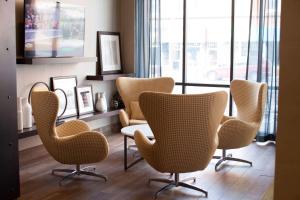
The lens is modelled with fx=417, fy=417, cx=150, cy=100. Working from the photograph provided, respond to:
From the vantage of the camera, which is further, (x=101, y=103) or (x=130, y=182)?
(x=101, y=103)

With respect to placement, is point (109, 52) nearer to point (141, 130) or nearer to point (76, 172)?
point (141, 130)

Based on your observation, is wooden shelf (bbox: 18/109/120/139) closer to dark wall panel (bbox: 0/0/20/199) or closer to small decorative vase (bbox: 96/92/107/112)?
small decorative vase (bbox: 96/92/107/112)

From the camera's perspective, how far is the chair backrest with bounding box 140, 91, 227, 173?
3.59 meters

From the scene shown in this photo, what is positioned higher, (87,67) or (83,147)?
(87,67)

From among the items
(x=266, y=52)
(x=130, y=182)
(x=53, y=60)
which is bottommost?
(x=130, y=182)

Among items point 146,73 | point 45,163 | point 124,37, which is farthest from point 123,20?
point 45,163

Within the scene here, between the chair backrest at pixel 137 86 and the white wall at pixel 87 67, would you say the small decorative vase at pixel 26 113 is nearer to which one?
the white wall at pixel 87 67

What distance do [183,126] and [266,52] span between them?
302 centimetres

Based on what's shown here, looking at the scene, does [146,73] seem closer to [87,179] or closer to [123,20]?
[123,20]

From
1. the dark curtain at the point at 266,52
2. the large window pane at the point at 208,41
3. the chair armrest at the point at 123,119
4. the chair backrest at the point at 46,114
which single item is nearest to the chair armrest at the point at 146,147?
the chair backrest at the point at 46,114

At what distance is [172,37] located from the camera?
7055mm

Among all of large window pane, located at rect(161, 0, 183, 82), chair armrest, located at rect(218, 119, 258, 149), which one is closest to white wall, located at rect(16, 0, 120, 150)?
large window pane, located at rect(161, 0, 183, 82)

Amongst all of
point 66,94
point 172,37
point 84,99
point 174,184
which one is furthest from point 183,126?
point 172,37

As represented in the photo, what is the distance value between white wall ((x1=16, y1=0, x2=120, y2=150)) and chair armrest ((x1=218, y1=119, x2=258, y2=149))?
2.53 m
